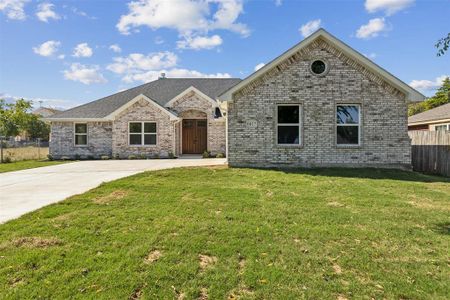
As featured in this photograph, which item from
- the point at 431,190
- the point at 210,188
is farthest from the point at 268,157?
the point at 431,190

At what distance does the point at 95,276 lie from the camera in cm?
356

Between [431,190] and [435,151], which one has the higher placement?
[435,151]

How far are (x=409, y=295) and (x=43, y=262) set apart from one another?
4316mm

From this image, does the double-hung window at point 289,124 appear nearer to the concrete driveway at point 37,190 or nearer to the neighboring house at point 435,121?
the concrete driveway at point 37,190

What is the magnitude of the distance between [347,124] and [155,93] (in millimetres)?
15027

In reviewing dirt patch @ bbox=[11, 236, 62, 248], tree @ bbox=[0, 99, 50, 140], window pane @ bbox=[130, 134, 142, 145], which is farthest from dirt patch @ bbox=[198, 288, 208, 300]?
tree @ bbox=[0, 99, 50, 140]

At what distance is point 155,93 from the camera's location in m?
23.2

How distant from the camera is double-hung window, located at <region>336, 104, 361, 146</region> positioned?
42.2 feet

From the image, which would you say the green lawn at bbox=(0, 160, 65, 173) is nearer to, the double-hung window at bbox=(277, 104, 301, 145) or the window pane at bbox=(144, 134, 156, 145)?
the window pane at bbox=(144, 134, 156, 145)

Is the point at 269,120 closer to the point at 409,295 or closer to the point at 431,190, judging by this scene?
the point at 431,190

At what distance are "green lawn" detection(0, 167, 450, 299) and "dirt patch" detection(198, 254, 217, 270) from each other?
0.01 m

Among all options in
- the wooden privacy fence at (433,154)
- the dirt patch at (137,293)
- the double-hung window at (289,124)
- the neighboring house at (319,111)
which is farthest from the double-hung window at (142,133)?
the dirt patch at (137,293)

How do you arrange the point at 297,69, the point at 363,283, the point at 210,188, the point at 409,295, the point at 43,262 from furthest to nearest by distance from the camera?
1. the point at 297,69
2. the point at 210,188
3. the point at 43,262
4. the point at 363,283
5. the point at 409,295

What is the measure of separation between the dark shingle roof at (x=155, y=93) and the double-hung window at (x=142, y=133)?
2063 millimetres
